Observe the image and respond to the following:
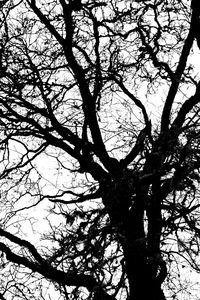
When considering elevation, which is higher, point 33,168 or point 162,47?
point 162,47

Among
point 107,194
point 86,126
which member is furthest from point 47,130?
point 107,194

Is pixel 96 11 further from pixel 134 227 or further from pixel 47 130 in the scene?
pixel 134 227

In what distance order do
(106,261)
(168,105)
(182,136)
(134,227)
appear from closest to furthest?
1. (106,261)
2. (182,136)
3. (134,227)
4. (168,105)

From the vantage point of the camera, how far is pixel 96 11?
9.88m

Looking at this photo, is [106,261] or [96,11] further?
[96,11]

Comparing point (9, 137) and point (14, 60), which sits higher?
point (14, 60)

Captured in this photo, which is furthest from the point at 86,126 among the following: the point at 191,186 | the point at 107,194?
the point at 191,186

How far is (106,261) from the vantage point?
5242 millimetres

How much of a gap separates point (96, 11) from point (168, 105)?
9.13ft

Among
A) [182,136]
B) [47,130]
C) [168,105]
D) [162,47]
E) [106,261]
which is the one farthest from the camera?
[162,47]

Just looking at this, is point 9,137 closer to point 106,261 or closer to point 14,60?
point 14,60

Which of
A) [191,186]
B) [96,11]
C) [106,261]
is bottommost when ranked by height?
[106,261]

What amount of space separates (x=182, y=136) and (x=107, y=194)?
118cm

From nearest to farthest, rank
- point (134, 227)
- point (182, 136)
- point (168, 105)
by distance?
point (182, 136)
point (134, 227)
point (168, 105)
